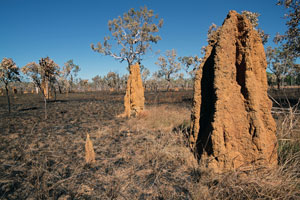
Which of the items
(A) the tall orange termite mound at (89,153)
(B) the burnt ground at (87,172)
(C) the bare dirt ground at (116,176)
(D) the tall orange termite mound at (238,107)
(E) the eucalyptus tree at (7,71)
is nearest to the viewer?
(C) the bare dirt ground at (116,176)

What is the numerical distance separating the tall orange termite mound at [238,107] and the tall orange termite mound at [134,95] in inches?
208

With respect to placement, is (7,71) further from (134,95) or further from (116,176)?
(116,176)

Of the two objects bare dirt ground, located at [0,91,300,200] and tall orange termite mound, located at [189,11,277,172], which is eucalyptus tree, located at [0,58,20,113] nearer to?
bare dirt ground, located at [0,91,300,200]

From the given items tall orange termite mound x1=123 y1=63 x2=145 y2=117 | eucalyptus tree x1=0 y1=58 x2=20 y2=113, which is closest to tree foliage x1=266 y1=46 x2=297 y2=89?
tall orange termite mound x1=123 y1=63 x2=145 y2=117

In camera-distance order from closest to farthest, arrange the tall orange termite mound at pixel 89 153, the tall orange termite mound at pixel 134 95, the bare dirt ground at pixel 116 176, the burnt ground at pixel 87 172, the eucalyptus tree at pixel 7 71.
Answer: the bare dirt ground at pixel 116 176
the burnt ground at pixel 87 172
the tall orange termite mound at pixel 89 153
the tall orange termite mound at pixel 134 95
the eucalyptus tree at pixel 7 71

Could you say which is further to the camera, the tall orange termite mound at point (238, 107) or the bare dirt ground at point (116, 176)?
the tall orange termite mound at point (238, 107)

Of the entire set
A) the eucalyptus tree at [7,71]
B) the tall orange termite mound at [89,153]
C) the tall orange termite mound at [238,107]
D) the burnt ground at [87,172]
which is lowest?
the burnt ground at [87,172]

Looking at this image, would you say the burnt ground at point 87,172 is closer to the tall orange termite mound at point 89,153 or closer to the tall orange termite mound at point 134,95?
the tall orange termite mound at point 89,153

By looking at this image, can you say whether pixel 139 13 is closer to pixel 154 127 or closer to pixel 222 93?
pixel 154 127

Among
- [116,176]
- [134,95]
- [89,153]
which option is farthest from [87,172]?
[134,95]

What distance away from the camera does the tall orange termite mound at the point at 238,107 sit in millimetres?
2326

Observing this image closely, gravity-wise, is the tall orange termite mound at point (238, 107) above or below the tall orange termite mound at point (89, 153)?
above

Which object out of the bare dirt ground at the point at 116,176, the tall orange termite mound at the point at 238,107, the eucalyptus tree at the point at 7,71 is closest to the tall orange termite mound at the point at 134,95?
the bare dirt ground at the point at 116,176

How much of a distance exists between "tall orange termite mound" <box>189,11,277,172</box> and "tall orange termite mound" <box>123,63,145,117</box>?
528cm
